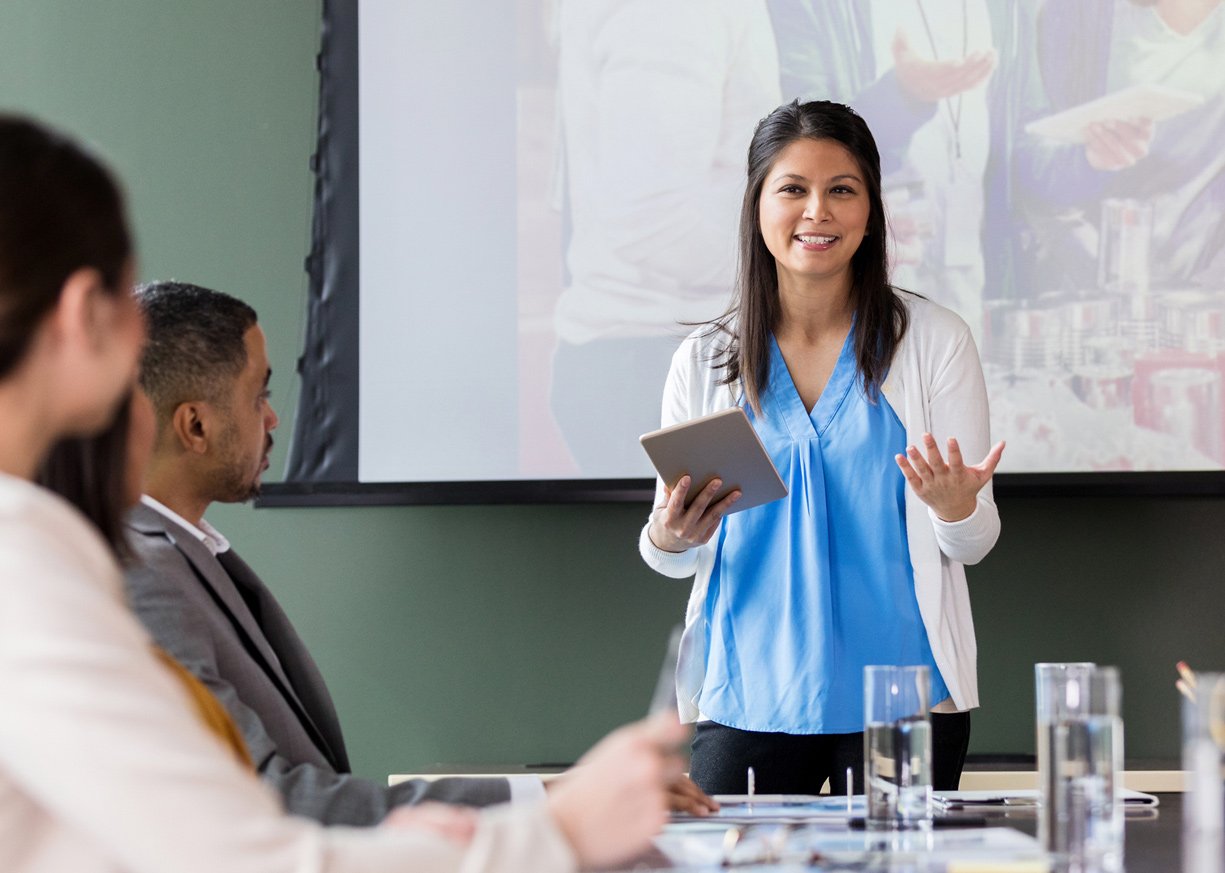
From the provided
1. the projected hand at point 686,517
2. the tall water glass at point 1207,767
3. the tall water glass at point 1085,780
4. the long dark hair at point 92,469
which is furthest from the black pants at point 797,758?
the long dark hair at point 92,469

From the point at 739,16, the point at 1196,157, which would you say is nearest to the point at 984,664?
the point at 1196,157

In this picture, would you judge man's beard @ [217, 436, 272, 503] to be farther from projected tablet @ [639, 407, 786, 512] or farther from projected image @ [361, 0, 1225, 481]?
projected image @ [361, 0, 1225, 481]

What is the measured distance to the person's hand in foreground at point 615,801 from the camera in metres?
0.90

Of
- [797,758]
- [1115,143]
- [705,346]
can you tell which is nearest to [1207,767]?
[797,758]

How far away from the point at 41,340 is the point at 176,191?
2.60 metres

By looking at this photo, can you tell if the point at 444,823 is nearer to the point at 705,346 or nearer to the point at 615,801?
the point at 615,801

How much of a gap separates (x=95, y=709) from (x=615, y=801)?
33 centimetres

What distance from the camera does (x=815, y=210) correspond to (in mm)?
2363

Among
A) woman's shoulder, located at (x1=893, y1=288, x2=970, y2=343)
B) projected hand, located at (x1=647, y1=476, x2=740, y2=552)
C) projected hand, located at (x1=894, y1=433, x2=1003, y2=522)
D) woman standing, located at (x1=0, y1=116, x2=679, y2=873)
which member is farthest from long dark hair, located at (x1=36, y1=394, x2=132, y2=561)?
woman's shoulder, located at (x1=893, y1=288, x2=970, y2=343)

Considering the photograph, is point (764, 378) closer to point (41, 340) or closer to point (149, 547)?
point (149, 547)

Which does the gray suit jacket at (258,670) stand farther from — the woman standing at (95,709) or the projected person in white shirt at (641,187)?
the projected person in white shirt at (641,187)

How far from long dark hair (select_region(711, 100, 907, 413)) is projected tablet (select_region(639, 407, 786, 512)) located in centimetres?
21

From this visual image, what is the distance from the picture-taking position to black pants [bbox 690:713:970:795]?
85.8 inches

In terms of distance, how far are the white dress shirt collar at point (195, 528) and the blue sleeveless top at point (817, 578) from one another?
2.82 ft
